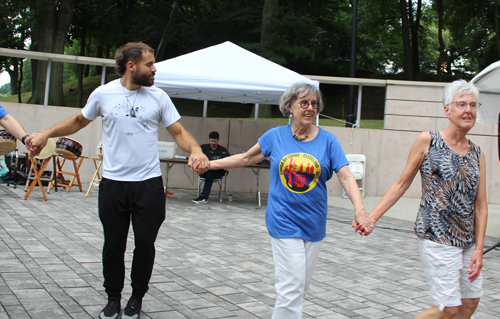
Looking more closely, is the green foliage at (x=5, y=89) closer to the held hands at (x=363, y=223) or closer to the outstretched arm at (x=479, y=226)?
the held hands at (x=363, y=223)

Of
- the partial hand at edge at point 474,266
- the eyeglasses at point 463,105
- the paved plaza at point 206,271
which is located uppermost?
the eyeglasses at point 463,105

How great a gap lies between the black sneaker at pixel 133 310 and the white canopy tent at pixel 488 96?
18.9 ft

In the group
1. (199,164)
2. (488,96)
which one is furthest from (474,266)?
(488,96)

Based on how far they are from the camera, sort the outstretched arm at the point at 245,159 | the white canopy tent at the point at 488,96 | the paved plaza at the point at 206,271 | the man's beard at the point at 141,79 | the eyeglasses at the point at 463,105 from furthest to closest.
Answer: the white canopy tent at the point at 488,96, the paved plaza at the point at 206,271, the man's beard at the point at 141,79, the outstretched arm at the point at 245,159, the eyeglasses at the point at 463,105

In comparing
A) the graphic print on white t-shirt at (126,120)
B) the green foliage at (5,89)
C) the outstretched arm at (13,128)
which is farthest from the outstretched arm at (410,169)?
the green foliage at (5,89)

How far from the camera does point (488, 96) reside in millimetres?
7352

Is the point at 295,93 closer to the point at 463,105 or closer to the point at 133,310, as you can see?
the point at 463,105

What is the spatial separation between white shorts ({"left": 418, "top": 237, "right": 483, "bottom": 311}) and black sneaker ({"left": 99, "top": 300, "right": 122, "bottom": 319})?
7.05 feet

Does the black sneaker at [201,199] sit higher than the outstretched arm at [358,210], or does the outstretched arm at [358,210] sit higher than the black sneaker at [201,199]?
the outstretched arm at [358,210]

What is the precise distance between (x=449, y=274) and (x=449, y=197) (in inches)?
17.3

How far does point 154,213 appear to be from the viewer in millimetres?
3469

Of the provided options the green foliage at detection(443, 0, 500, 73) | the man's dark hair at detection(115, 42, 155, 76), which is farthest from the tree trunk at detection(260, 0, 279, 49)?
the man's dark hair at detection(115, 42, 155, 76)

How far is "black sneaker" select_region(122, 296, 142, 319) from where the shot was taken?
11.3ft

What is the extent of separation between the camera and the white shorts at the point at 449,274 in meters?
2.73
